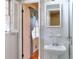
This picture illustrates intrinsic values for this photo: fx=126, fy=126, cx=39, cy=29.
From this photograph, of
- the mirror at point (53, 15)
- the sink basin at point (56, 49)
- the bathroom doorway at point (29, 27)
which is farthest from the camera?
the bathroom doorway at point (29, 27)

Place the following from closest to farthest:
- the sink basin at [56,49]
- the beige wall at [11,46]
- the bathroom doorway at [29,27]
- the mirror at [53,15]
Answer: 1. the sink basin at [56,49]
2. the beige wall at [11,46]
3. the mirror at [53,15]
4. the bathroom doorway at [29,27]

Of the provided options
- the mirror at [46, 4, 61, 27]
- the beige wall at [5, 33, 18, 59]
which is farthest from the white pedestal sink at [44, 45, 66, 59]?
the beige wall at [5, 33, 18, 59]

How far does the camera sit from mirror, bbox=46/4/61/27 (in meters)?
3.72

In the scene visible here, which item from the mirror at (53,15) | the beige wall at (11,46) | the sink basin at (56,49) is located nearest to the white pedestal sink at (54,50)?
the sink basin at (56,49)

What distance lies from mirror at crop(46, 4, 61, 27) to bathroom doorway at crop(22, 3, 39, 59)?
38.4 inches

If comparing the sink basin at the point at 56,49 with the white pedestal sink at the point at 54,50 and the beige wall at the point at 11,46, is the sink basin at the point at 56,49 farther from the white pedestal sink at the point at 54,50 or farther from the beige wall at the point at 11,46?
the beige wall at the point at 11,46

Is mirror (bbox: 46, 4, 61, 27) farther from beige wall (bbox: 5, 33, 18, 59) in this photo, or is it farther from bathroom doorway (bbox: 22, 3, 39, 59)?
beige wall (bbox: 5, 33, 18, 59)

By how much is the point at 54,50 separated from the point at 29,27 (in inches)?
83.0

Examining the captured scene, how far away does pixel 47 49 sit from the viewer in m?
3.71

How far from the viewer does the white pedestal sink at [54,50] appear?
11.3 feet

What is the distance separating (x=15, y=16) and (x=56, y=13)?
4.44 feet

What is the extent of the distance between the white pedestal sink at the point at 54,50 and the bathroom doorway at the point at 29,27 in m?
1.04
